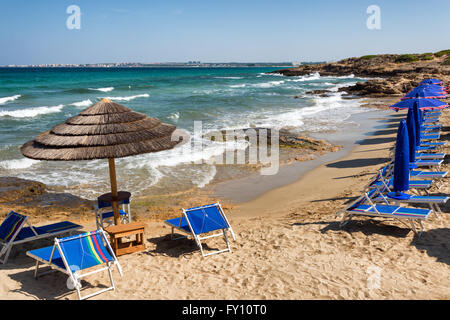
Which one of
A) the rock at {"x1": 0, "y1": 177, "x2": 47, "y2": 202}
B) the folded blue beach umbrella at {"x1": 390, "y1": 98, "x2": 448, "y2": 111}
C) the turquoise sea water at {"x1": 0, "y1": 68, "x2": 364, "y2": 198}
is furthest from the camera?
the folded blue beach umbrella at {"x1": 390, "y1": 98, "x2": 448, "y2": 111}

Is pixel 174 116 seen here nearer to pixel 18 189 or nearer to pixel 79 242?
pixel 18 189

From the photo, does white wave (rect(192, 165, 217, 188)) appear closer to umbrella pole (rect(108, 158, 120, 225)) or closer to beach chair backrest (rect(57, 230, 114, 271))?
umbrella pole (rect(108, 158, 120, 225))

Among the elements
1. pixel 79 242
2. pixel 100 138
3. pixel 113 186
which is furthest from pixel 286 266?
pixel 100 138

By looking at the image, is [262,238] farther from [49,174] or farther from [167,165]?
[49,174]

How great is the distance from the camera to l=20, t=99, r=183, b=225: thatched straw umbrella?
17.9 feet

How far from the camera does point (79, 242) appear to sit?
16.4 feet

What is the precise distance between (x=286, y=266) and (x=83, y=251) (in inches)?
105

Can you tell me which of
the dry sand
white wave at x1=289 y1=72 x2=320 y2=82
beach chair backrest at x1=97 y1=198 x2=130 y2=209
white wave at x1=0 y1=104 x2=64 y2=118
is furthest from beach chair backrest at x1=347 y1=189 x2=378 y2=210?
white wave at x1=289 y1=72 x2=320 y2=82

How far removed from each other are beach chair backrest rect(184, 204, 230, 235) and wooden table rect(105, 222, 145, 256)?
78cm
